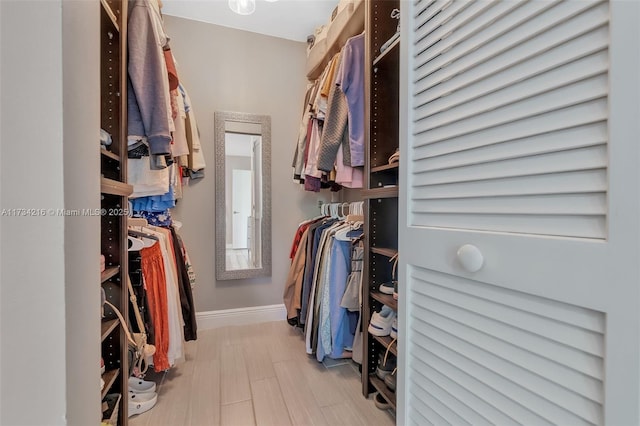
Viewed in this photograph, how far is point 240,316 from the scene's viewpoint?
221 centimetres

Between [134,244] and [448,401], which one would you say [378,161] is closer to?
[448,401]

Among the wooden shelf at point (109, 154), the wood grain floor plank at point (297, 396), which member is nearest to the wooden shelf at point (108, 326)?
the wooden shelf at point (109, 154)

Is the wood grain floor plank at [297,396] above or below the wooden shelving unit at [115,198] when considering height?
below

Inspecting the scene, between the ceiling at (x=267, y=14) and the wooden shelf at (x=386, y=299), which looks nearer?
the wooden shelf at (x=386, y=299)

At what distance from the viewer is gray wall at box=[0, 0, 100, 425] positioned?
1.12ft

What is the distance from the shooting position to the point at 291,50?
2.29 meters

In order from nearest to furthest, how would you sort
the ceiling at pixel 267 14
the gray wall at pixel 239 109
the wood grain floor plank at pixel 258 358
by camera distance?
the wood grain floor plank at pixel 258 358, the ceiling at pixel 267 14, the gray wall at pixel 239 109

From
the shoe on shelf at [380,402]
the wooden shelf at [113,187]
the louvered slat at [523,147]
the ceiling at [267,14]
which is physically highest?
the ceiling at [267,14]

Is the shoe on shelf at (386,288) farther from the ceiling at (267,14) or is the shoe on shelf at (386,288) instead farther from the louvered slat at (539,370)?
the ceiling at (267,14)

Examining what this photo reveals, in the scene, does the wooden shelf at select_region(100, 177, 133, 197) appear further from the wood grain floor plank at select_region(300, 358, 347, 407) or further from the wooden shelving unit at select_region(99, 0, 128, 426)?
the wood grain floor plank at select_region(300, 358, 347, 407)

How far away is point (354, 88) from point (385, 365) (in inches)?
57.0

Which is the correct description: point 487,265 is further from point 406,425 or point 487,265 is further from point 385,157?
point 385,157

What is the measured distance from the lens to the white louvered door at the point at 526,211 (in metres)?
0.35

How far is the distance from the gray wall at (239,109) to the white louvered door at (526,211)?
1.72 metres
